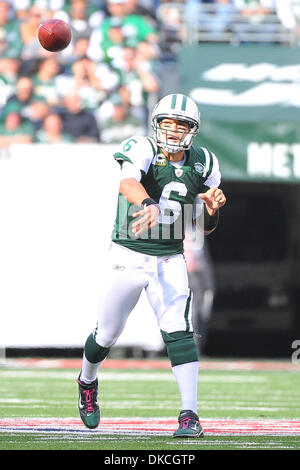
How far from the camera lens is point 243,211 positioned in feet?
53.8

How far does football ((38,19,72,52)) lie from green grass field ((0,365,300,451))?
91.6 inches

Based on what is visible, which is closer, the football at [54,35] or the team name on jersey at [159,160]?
the team name on jersey at [159,160]

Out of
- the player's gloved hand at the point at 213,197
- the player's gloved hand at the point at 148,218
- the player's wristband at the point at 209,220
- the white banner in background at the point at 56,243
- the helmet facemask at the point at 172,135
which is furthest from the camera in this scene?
the white banner in background at the point at 56,243

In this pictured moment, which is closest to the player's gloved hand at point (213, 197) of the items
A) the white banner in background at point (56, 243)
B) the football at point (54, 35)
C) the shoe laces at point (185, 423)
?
the shoe laces at point (185, 423)

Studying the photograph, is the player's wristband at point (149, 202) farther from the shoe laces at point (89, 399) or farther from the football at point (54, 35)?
the football at point (54, 35)

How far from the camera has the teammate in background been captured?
6.12 metres

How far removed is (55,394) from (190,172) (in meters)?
3.26

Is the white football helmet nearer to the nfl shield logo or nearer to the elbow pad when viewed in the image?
the nfl shield logo

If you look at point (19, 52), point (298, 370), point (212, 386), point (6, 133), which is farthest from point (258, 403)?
point (19, 52)

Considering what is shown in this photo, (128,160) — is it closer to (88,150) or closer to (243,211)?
(88,150)

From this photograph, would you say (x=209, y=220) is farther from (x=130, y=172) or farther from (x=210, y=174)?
(x=130, y=172)

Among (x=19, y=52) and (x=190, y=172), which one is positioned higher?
(x=19, y=52)

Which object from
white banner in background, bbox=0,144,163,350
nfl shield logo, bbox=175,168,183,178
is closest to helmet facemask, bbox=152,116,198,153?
nfl shield logo, bbox=175,168,183,178

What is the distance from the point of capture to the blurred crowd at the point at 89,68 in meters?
14.0
